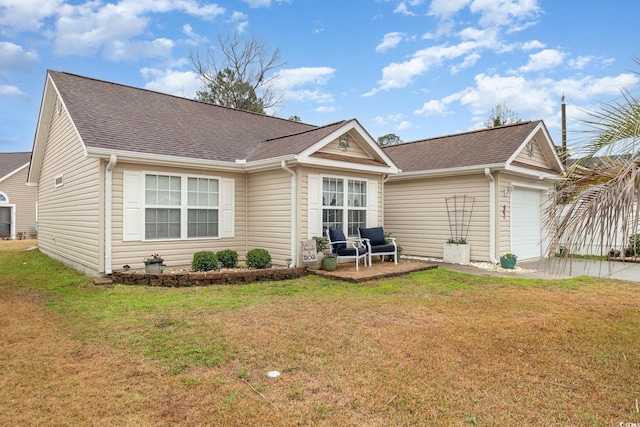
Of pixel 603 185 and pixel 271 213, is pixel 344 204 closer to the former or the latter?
pixel 271 213

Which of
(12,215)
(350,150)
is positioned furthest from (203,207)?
(12,215)

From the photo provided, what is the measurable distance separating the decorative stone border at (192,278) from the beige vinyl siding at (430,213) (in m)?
5.73

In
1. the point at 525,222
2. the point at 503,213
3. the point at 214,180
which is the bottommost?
the point at 525,222

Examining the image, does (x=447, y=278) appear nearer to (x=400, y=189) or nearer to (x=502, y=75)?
(x=400, y=189)

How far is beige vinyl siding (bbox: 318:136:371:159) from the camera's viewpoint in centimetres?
945

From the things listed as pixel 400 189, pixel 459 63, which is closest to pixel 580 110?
pixel 400 189

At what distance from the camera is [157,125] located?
9750 mm

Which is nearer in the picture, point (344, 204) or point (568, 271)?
point (568, 271)

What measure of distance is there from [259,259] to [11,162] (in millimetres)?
23585

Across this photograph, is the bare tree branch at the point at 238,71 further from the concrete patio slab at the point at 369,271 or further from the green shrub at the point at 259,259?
the concrete patio slab at the point at 369,271

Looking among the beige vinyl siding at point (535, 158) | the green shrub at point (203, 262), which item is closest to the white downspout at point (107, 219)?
the green shrub at point (203, 262)

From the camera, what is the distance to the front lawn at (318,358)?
9.12ft

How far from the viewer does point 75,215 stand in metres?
9.36

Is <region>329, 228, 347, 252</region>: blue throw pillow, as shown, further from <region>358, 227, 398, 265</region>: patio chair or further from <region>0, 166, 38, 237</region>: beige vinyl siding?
<region>0, 166, 38, 237</region>: beige vinyl siding
